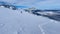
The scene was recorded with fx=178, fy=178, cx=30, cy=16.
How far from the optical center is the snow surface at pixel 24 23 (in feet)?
7.02

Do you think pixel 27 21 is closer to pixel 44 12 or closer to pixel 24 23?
pixel 24 23

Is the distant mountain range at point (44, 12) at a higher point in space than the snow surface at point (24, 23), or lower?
higher

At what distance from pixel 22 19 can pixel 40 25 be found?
0.28m

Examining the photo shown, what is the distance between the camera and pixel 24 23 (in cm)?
231

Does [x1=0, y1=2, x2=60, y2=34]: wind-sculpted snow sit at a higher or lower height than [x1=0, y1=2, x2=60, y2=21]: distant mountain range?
lower

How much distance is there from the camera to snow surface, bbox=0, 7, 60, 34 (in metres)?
2.14

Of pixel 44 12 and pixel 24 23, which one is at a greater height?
pixel 44 12

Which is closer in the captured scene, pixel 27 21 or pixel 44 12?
pixel 44 12

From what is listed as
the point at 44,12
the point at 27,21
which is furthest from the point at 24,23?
the point at 44,12

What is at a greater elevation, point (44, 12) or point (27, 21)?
point (44, 12)

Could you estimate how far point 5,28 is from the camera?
221 centimetres

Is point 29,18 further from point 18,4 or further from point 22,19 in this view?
point 18,4

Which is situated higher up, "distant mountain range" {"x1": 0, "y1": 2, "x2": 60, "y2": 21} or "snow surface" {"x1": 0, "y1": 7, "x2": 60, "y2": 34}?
"distant mountain range" {"x1": 0, "y1": 2, "x2": 60, "y2": 21}

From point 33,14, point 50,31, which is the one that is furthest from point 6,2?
point 50,31
